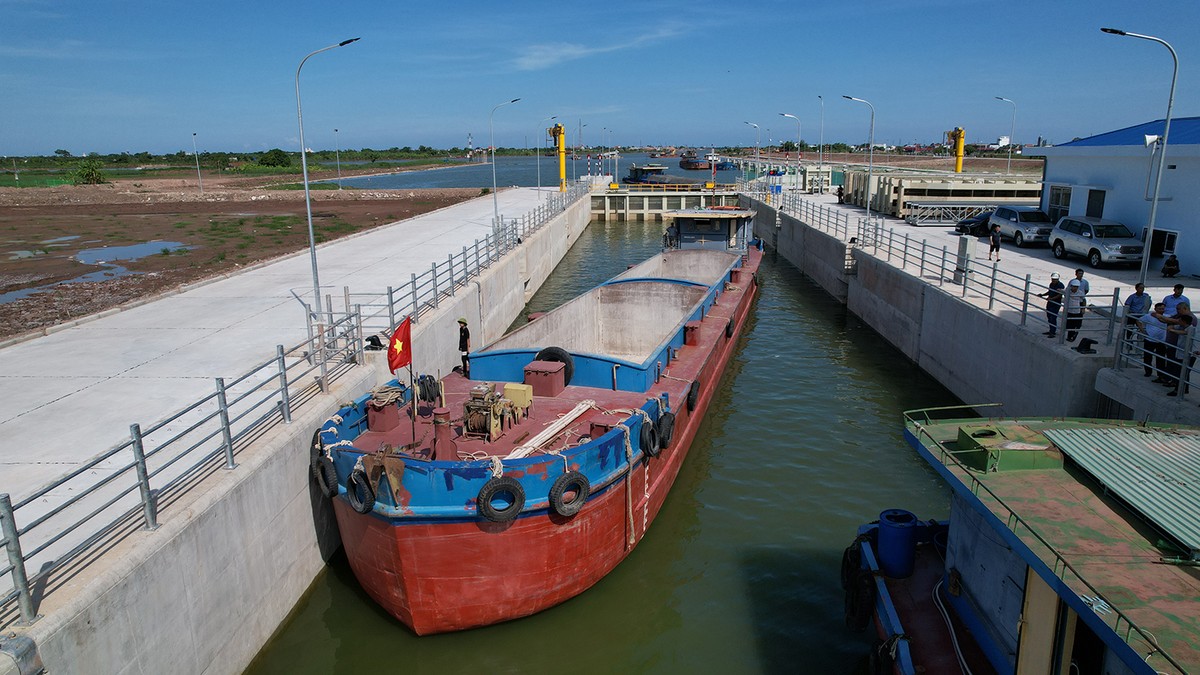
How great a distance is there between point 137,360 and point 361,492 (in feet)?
24.6

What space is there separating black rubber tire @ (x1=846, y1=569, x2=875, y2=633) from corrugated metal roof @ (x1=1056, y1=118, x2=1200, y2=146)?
18.3 m

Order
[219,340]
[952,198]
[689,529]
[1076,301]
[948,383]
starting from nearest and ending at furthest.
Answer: [689,529]
[1076,301]
[219,340]
[948,383]
[952,198]

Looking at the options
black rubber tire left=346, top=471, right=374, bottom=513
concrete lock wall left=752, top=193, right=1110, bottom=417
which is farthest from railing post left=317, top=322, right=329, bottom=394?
concrete lock wall left=752, top=193, right=1110, bottom=417

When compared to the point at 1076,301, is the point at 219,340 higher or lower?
lower

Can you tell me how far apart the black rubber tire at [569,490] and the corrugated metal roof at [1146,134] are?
65.5 feet

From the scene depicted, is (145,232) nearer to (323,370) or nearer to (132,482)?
(323,370)

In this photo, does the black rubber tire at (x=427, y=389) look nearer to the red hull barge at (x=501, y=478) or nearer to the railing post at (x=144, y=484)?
the red hull barge at (x=501, y=478)

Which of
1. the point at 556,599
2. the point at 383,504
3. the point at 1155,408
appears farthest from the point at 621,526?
the point at 1155,408

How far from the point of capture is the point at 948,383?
55.8 ft

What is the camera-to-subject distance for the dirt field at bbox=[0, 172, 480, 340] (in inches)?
866

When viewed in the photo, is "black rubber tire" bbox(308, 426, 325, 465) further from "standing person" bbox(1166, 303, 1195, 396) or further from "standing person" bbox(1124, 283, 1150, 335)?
"standing person" bbox(1124, 283, 1150, 335)

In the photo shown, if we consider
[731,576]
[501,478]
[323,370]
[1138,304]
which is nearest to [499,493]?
[501,478]

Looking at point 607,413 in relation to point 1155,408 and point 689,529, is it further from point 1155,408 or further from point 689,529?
point 1155,408

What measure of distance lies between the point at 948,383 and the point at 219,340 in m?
15.9
